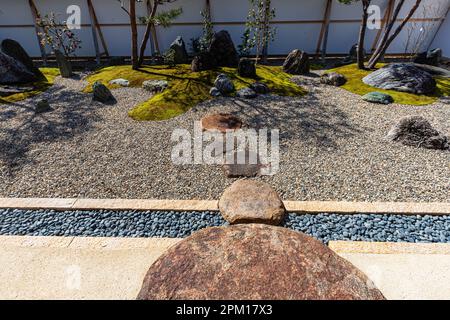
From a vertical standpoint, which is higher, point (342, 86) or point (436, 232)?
point (342, 86)

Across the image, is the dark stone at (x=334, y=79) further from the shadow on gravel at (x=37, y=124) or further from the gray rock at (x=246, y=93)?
the shadow on gravel at (x=37, y=124)

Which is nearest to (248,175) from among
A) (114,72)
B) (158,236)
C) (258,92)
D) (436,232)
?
(158,236)

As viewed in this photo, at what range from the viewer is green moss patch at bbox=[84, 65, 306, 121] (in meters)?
9.23

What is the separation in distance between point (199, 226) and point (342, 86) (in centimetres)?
995

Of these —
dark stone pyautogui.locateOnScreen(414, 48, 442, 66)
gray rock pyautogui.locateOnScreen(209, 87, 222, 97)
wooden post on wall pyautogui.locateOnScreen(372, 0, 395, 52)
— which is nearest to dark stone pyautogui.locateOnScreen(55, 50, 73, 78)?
gray rock pyautogui.locateOnScreen(209, 87, 222, 97)

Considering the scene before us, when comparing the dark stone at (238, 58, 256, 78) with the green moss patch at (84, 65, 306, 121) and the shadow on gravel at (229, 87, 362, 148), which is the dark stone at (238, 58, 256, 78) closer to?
the green moss patch at (84, 65, 306, 121)

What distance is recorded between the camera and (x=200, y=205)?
4977mm

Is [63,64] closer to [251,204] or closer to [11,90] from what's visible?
[11,90]

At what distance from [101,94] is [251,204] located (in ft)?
27.0

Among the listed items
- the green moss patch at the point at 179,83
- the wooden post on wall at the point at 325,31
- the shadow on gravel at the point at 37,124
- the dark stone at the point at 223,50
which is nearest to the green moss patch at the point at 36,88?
the shadow on gravel at the point at 37,124

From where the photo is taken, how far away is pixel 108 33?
17.0 metres

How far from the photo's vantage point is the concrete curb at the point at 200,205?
4.74 metres

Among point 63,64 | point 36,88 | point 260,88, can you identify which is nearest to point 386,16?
point 260,88
